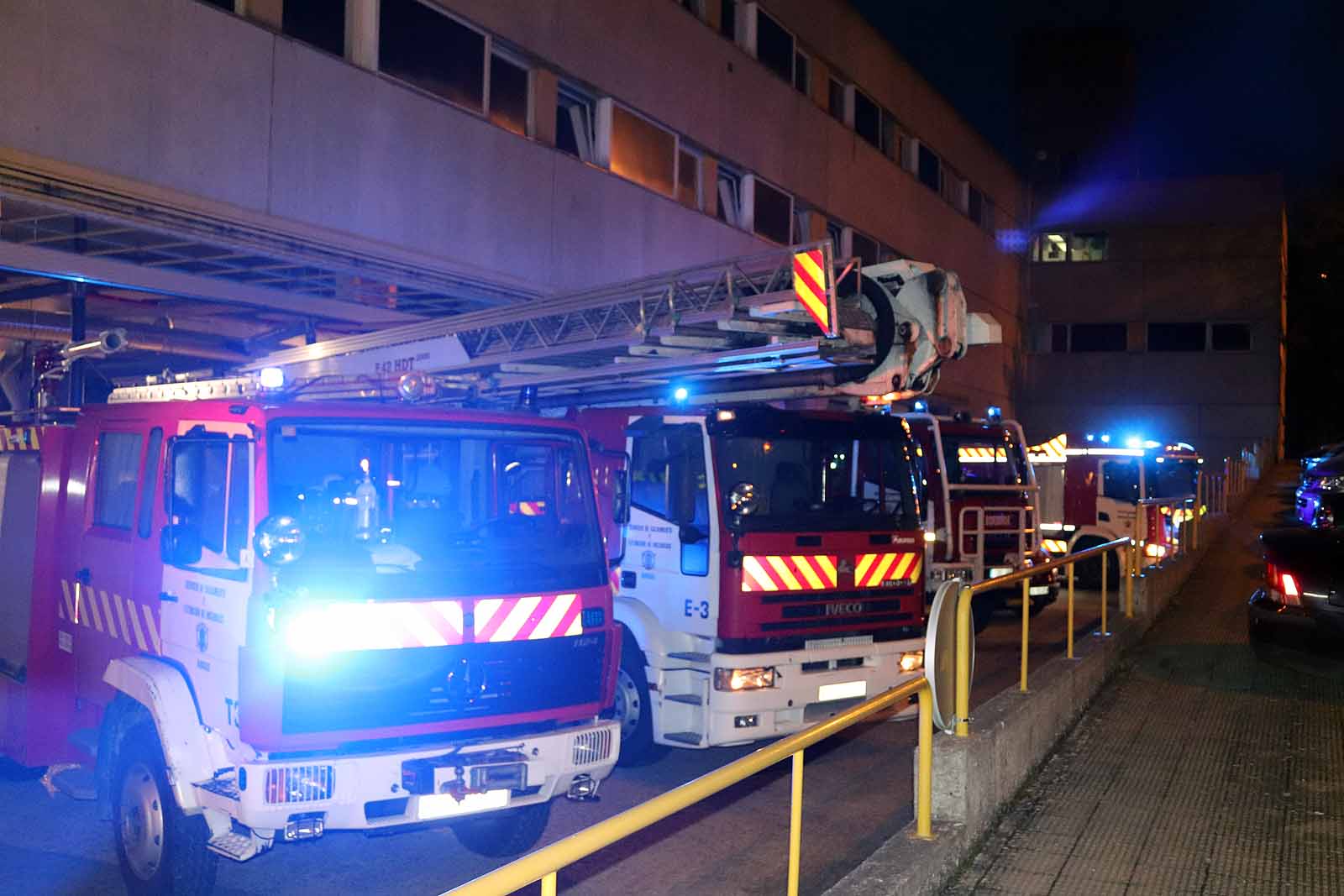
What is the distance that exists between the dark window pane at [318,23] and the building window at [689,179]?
21.9 feet

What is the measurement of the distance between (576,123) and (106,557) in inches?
439

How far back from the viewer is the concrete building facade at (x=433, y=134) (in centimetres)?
984

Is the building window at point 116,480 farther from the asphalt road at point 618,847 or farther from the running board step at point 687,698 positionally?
the running board step at point 687,698

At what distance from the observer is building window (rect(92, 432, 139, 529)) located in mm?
6121

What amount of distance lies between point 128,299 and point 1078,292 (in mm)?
32851

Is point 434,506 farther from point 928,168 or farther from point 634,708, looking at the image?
point 928,168

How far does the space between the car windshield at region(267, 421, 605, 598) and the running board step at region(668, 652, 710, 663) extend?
1.69 m

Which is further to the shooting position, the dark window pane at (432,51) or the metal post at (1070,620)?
the dark window pane at (432,51)

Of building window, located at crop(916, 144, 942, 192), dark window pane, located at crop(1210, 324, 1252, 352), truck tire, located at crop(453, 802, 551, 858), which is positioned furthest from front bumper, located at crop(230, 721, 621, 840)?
dark window pane, located at crop(1210, 324, 1252, 352)

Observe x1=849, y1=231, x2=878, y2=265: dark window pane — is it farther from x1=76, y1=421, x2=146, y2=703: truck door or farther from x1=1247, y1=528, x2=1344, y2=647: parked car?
x1=76, y1=421, x2=146, y2=703: truck door

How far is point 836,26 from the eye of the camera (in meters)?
23.7

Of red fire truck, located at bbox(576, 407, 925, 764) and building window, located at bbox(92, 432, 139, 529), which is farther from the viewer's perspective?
red fire truck, located at bbox(576, 407, 925, 764)

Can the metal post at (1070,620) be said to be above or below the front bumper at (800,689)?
above

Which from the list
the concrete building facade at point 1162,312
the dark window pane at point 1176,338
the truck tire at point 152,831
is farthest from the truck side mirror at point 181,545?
the dark window pane at point 1176,338
